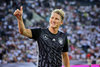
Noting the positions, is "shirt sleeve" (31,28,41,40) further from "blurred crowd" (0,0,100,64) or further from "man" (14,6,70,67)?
"blurred crowd" (0,0,100,64)

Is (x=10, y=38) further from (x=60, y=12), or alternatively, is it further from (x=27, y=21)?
(x=60, y=12)

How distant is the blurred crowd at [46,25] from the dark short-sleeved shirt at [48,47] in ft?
23.7

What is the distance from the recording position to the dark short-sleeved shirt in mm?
2363

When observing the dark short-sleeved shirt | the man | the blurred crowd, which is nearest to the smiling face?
the man

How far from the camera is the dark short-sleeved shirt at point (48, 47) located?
7.75 ft

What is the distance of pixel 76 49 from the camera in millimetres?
11359

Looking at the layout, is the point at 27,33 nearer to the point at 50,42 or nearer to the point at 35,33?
the point at 35,33

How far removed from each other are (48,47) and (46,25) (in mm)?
9968

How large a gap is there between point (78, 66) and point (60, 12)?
308 cm

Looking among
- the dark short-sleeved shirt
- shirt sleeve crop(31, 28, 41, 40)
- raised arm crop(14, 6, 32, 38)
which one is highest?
raised arm crop(14, 6, 32, 38)

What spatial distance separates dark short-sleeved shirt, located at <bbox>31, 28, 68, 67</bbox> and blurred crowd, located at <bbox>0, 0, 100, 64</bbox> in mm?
7222

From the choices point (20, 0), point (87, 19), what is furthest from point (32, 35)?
point (87, 19)

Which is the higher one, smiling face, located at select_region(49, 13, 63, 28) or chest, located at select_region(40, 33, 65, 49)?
smiling face, located at select_region(49, 13, 63, 28)

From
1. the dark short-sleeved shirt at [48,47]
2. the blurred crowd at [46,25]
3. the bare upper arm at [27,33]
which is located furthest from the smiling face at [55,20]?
the blurred crowd at [46,25]
